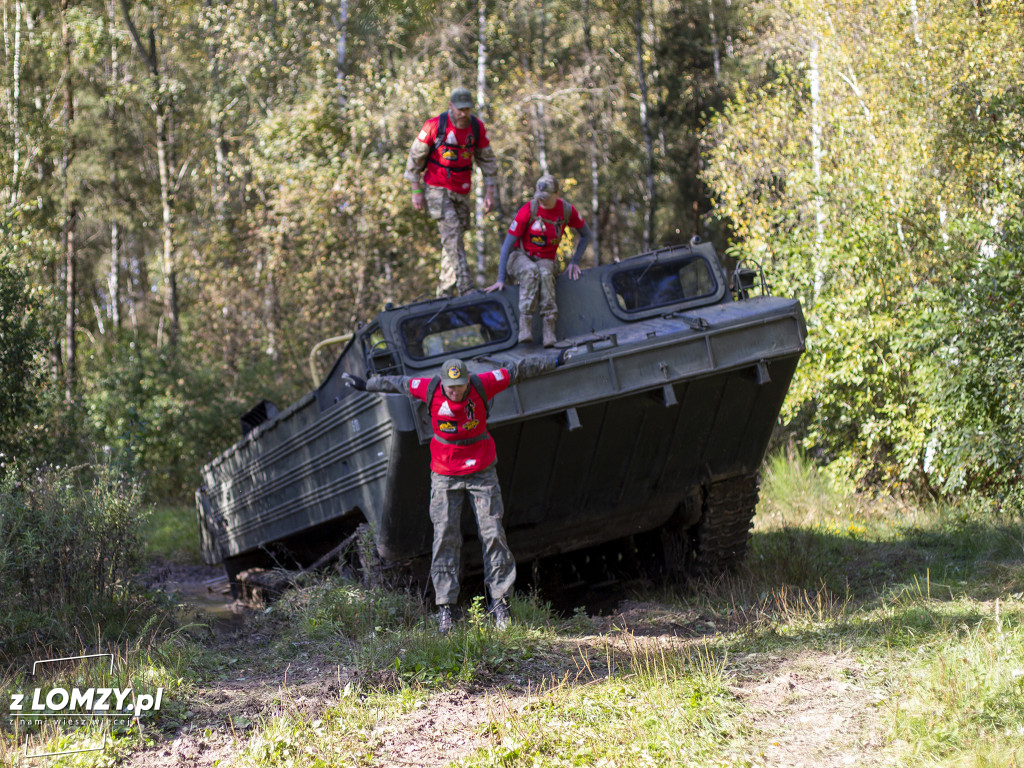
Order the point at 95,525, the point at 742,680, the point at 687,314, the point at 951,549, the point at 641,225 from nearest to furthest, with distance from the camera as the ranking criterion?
1. the point at 742,680
2. the point at 95,525
3. the point at 687,314
4. the point at 951,549
5. the point at 641,225

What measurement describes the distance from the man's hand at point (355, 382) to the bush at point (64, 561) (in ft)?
5.05

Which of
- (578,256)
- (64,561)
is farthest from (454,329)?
(64,561)

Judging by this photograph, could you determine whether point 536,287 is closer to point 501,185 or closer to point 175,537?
point 175,537

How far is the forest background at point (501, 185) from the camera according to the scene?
27.6ft

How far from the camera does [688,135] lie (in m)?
21.4

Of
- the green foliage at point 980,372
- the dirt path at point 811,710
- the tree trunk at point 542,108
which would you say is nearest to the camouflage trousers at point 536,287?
the dirt path at point 811,710

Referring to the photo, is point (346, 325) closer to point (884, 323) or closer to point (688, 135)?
point (884, 323)

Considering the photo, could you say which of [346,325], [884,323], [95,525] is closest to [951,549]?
[884,323]

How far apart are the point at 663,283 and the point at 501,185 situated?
14806mm

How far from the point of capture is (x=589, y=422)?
5.61 meters

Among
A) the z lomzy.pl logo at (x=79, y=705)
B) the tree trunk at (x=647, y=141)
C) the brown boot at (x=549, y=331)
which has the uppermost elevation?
the tree trunk at (x=647, y=141)

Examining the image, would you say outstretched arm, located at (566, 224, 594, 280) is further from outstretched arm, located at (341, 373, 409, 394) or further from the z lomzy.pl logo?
the z lomzy.pl logo

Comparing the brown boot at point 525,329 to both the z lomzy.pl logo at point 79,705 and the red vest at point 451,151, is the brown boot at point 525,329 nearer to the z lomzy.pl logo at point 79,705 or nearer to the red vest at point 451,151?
the red vest at point 451,151

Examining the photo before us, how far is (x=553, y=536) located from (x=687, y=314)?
155 centimetres
